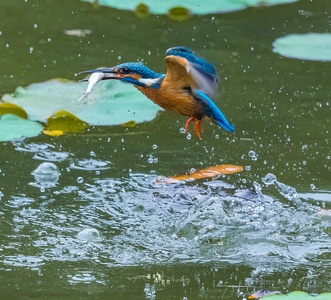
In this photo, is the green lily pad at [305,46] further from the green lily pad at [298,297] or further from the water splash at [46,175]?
the green lily pad at [298,297]

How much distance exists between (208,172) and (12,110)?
1046mm

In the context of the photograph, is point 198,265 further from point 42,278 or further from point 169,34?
point 169,34

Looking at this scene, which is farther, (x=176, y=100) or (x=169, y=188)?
(x=169, y=188)

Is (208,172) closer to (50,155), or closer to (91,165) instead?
(91,165)

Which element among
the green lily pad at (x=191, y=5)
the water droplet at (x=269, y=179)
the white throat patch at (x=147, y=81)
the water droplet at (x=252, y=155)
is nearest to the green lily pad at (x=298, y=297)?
the white throat patch at (x=147, y=81)

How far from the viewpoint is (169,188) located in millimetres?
4129

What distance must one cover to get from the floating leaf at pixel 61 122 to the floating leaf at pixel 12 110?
13cm

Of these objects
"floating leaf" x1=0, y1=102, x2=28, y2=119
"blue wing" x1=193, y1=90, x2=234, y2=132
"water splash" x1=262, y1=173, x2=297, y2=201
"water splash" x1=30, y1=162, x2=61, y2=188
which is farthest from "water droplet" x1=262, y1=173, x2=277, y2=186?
"floating leaf" x1=0, y1=102, x2=28, y2=119

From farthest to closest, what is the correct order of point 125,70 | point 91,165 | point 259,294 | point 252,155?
point 252,155, point 91,165, point 125,70, point 259,294

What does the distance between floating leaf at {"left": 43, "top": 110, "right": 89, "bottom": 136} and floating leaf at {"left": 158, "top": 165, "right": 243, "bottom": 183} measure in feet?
2.25

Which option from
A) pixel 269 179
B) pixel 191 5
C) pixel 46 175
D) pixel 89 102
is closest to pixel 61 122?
pixel 89 102

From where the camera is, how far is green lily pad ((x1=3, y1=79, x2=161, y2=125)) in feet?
15.4

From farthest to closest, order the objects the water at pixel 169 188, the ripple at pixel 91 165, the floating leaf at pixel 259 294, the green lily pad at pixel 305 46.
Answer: the green lily pad at pixel 305 46, the ripple at pixel 91 165, the water at pixel 169 188, the floating leaf at pixel 259 294

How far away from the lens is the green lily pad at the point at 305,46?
570cm
